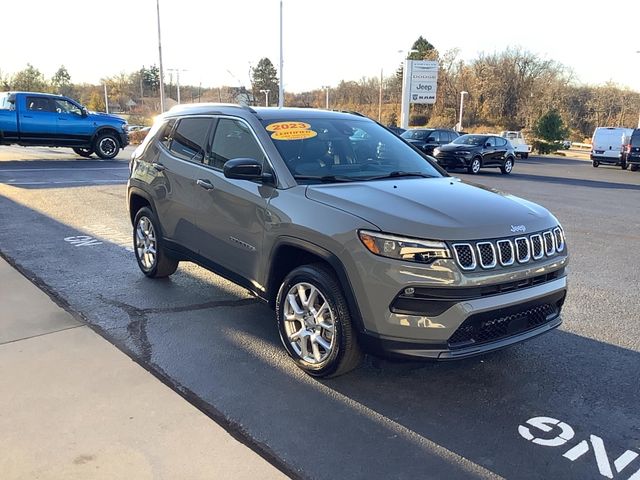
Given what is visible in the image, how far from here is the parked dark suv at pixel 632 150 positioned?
25666 mm

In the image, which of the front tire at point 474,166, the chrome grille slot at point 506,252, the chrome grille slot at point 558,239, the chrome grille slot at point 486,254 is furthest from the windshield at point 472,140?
the chrome grille slot at point 486,254

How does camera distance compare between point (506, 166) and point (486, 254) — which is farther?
point (506, 166)

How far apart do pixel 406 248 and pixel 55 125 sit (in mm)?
17929

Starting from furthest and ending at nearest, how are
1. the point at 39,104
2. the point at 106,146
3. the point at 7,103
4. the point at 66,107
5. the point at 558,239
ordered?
the point at 106,146, the point at 66,107, the point at 39,104, the point at 7,103, the point at 558,239

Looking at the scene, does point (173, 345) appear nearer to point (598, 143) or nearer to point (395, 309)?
point (395, 309)

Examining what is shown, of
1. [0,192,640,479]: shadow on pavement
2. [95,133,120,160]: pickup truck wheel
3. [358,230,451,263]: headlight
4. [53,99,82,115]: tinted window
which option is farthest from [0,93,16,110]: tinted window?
[358,230,451,263]: headlight

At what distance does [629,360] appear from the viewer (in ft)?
13.5

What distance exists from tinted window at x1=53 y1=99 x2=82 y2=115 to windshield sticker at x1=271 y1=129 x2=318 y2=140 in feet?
54.2

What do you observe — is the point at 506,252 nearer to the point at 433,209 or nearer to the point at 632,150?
the point at 433,209

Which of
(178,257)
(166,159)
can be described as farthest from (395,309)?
(166,159)

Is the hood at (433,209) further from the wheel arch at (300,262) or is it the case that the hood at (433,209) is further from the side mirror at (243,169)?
the side mirror at (243,169)

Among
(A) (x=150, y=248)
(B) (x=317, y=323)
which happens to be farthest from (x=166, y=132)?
(B) (x=317, y=323)

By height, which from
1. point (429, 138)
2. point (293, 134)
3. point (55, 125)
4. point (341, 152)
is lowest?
point (429, 138)

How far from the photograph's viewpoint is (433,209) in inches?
137
